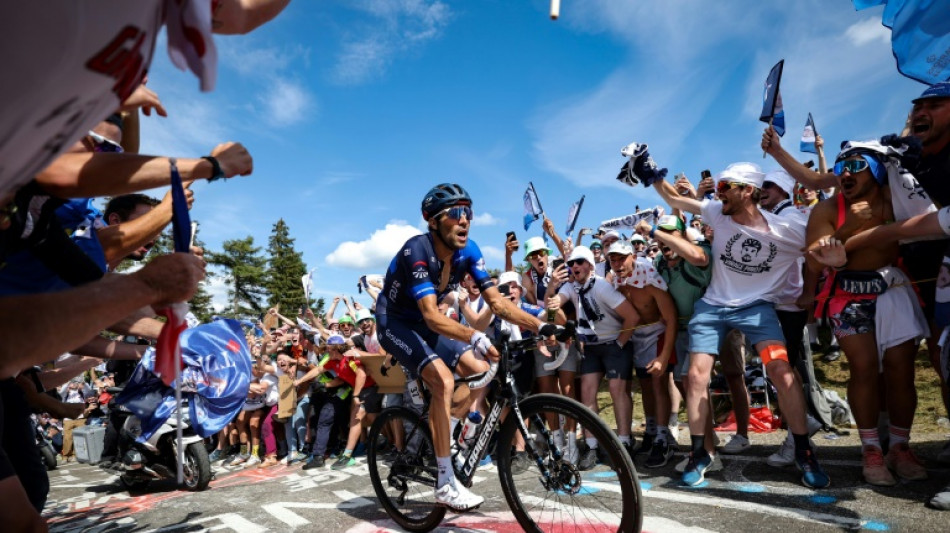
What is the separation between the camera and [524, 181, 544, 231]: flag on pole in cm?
938

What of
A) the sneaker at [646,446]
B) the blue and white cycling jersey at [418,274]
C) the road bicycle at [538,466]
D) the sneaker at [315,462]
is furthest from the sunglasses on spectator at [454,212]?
the sneaker at [315,462]

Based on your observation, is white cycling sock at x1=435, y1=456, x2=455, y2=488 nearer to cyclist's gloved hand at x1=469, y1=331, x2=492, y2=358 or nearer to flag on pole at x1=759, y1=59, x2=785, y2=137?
cyclist's gloved hand at x1=469, y1=331, x2=492, y2=358

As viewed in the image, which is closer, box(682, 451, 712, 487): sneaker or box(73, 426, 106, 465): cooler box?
box(682, 451, 712, 487): sneaker

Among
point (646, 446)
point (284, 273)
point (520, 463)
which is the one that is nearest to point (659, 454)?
point (646, 446)

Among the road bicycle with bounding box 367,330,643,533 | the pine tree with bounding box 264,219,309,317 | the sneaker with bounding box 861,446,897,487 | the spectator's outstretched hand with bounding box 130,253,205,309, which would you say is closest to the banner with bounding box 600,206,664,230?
the sneaker with bounding box 861,446,897,487

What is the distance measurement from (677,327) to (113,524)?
19.6 feet

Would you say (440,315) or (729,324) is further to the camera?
(729,324)

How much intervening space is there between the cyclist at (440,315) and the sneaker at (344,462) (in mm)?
4384

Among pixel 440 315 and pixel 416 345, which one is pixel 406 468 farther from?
pixel 440 315

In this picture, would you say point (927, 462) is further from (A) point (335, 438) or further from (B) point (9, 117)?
(A) point (335, 438)

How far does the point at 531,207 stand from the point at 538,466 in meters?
6.72

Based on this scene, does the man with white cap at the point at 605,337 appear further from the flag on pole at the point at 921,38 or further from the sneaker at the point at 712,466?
the flag on pole at the point at 921,38

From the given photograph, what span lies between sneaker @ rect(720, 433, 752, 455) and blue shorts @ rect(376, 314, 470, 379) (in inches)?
124

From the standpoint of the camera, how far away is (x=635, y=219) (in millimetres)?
7492
